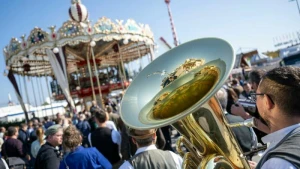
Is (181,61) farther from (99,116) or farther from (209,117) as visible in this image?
(99,116)

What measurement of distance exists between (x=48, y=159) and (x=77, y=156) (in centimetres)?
55

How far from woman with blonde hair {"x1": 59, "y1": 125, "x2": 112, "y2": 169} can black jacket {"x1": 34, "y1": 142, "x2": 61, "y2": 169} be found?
1.11 feet

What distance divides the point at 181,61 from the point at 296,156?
126 cm

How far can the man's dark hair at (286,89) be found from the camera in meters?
1.17

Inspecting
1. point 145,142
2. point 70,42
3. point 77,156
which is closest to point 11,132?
point 77,156

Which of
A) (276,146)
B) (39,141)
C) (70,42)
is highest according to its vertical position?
(70,42)

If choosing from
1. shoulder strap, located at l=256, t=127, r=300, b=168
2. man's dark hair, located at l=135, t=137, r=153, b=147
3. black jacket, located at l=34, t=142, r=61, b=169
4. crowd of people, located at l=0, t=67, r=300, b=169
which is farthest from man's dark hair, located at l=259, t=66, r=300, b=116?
black jacket, located at l=34, t=142, r=61, b=169

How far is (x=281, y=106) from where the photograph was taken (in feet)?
3.91

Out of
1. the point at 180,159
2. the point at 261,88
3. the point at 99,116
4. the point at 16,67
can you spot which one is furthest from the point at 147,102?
the point at 16,67

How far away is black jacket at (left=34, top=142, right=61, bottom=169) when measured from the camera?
2.88 m

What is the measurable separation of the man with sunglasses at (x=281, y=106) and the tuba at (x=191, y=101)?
0.85 feet

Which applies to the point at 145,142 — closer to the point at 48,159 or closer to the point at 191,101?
the point at 191,101

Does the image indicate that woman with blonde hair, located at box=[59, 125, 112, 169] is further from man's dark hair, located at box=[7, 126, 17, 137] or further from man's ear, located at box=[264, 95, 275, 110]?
man's dark hair, located at box=[7, 126, 17, 137]

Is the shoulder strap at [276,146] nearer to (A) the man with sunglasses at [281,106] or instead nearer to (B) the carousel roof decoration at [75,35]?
(A) the man with sunglasses at [281,106]
